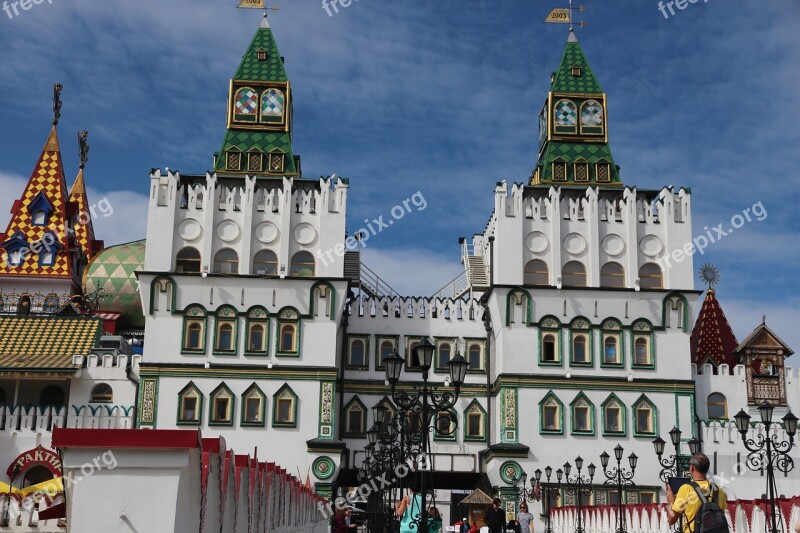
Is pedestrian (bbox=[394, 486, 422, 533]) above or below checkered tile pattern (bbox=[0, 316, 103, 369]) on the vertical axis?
below

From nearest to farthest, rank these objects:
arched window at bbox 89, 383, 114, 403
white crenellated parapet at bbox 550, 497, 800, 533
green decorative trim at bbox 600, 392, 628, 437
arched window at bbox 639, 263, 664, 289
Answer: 1. white crenellated parapet at bbox 550, 497, 800, 533
2. green decorative trim at bbox 600, 392, 628, 437
3. arched window at bbox 89, 383, 114, 403
4. arched window at bbox 639, 263, 664, 289

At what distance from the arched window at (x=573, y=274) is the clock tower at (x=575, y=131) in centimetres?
378

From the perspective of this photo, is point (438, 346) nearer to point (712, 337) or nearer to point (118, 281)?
point (712, 337)

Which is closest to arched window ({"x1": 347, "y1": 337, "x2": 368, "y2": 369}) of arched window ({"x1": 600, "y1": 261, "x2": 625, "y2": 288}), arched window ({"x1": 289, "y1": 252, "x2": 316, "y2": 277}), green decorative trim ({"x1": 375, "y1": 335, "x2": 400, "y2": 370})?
green decorative trim ({"x1": 375, "y1": 335, "x2": 400, "y2": 370})

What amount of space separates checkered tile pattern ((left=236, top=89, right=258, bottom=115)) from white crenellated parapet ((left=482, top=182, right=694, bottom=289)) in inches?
407

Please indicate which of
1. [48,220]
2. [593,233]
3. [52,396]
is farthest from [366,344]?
[48,220]

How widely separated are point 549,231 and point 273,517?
26374 millimetres

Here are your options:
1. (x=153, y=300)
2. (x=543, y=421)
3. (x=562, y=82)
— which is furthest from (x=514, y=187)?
(x=153, y=300)

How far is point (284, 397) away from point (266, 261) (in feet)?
16.9

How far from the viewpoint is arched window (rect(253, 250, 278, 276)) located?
3772 centimetres

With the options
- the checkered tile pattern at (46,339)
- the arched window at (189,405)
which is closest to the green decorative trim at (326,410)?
the arched window at (189,405)

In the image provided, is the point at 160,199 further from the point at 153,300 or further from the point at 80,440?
the point at 80,440

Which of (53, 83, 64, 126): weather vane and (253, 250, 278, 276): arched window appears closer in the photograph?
(253, 250, 278, 276): arched window

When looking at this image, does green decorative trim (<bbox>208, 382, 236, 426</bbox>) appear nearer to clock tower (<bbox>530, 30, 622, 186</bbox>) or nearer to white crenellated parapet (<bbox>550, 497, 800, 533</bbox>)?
white crenellated parapet (<bbox>550, 497, 800, 533</bbox>)
